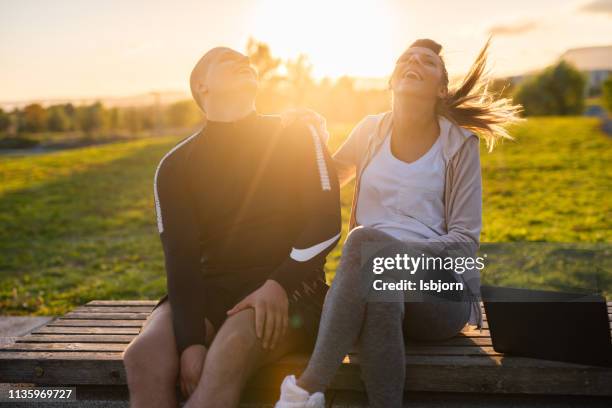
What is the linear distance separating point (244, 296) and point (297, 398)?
0.56m

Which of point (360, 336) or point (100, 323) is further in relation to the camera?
point (100, 323)

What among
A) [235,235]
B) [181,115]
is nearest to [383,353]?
[235,235]

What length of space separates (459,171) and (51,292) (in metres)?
4.46

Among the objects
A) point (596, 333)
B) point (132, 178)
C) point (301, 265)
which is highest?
point (301, 265)

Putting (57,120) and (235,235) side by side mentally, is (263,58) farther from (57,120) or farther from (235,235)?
(235,235)

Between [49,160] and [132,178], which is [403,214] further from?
[49,160]

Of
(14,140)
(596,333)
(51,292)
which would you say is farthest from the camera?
(14,140)

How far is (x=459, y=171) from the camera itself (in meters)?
2.89

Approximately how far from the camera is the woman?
94.7 inches

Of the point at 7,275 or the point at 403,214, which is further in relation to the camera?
the point at 7,275

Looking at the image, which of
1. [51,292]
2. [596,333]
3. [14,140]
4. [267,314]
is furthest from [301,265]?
[14,140]

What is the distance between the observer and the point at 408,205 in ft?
9.70

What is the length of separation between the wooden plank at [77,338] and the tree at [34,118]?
24561mm

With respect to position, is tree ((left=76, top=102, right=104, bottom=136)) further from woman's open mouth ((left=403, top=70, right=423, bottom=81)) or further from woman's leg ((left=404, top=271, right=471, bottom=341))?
woman's leg ((left=404, top=271, right=471, bottom=341))
